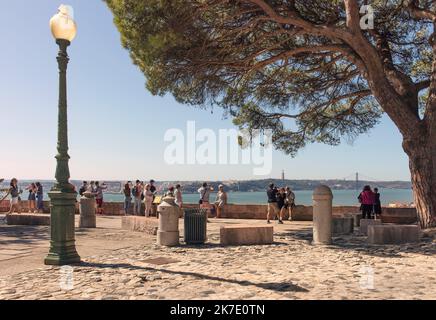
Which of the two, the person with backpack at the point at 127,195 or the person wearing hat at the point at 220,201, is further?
the person with backpack at the point at 127,195

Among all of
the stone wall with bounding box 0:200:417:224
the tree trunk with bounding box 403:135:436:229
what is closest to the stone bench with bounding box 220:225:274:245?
the tree trunk with bounding box 403:135:436:229

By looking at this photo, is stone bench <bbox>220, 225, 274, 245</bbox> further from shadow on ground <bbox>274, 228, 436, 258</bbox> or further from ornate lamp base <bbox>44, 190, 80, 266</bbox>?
ornate lamp base <bbox>44, 190, 80, 266</bbox>

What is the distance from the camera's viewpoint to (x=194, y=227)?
39.9 feet

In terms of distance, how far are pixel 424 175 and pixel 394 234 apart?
219cm

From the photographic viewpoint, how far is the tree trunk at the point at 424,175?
42.4ft

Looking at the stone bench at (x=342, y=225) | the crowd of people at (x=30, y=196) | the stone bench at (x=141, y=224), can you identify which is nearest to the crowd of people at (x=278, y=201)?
the stone bench at (x=342, y=225)

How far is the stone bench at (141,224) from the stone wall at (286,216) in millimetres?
7313

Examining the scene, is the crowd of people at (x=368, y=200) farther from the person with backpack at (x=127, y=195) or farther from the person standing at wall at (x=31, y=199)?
the person standing at wall at (x=31, y=199)

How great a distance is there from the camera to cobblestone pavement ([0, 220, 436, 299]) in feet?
21.2

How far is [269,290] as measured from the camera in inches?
262

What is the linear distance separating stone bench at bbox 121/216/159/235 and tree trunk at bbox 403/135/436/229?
24.6 ft
